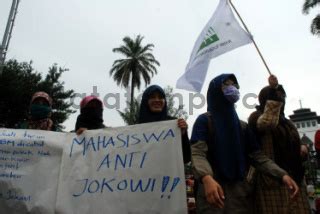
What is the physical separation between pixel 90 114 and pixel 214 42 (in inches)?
79.4

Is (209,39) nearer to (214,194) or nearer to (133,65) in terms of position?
(214,194)

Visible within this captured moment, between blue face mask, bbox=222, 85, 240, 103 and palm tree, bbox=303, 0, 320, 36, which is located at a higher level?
palm tree, bbox=303, 0, 320, 36

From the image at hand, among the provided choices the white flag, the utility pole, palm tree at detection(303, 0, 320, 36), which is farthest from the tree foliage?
palm tree at detection(303, 0, 320, 36)

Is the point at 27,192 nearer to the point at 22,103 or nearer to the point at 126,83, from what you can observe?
the point at 22,103

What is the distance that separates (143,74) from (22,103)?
19.9m

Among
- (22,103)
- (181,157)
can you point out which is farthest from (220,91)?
(22,103)

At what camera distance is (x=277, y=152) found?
289cm

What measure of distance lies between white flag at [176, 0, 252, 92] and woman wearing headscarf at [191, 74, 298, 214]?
1664 millimetres

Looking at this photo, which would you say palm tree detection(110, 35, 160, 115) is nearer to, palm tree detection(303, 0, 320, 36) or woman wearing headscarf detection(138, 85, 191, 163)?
palm tree detection(303, 0, 320, 36)

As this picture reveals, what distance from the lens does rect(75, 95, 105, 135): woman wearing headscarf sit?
3535 mm

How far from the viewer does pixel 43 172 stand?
306 centimetres

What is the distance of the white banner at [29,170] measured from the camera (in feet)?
9.59

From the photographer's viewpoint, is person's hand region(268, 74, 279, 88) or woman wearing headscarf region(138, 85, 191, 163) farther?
woman wearing headscarf region(138, 85, 191, 163)

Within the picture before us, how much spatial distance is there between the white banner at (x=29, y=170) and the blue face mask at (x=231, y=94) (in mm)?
1580
